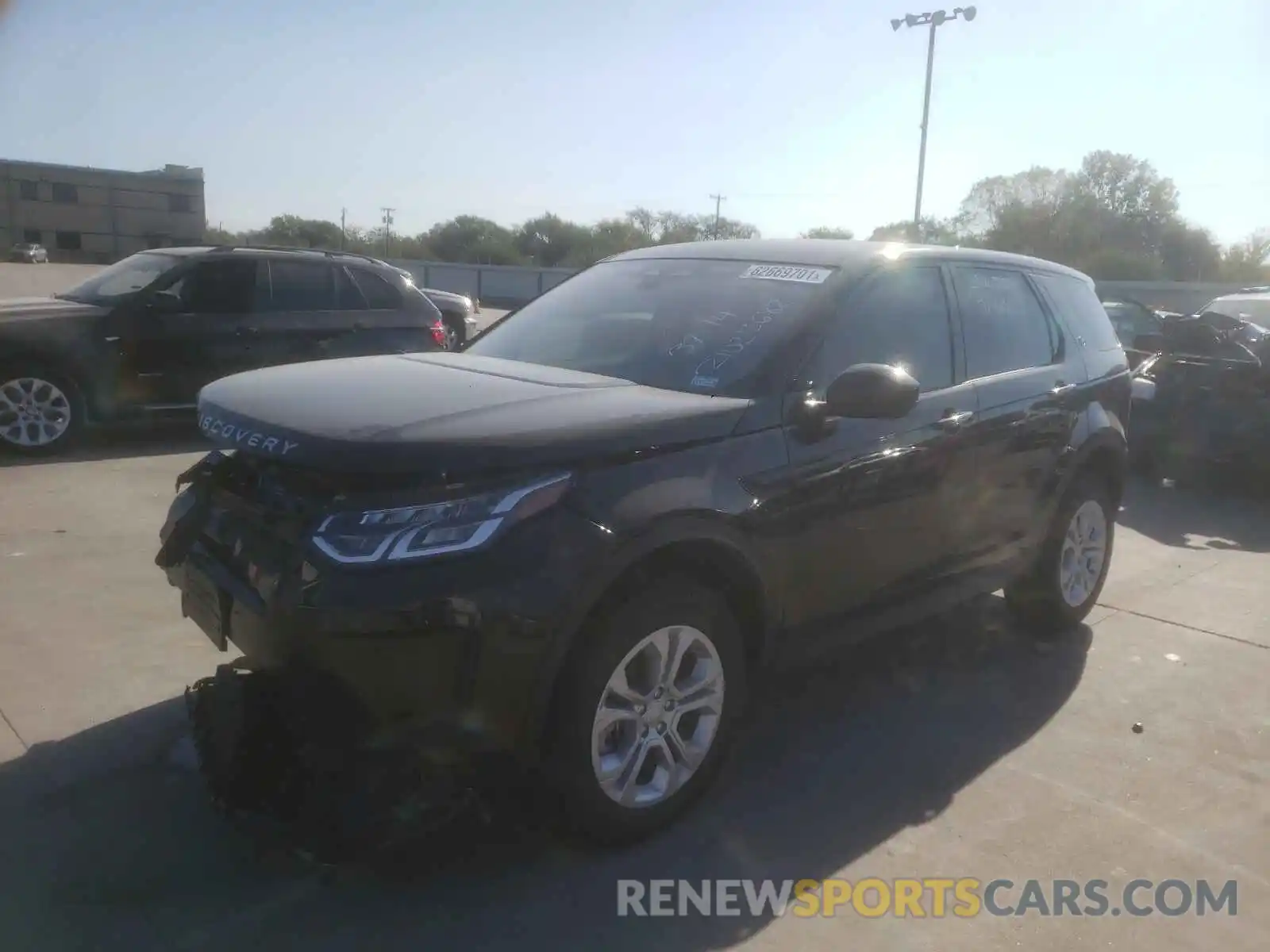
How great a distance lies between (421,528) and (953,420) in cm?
231

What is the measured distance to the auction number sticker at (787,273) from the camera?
12.8ft

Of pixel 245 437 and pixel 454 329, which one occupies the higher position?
pixel 245 437

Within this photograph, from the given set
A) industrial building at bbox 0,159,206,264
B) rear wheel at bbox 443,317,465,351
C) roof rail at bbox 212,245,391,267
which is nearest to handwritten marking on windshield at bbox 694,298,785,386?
roof rail at bbox 212,245,391,267

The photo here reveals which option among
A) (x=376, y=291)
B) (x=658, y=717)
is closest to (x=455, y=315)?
(x=376, y=291)

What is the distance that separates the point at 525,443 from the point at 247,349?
280 inches

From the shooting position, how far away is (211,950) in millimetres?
2613

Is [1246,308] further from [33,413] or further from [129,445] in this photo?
[33,413]

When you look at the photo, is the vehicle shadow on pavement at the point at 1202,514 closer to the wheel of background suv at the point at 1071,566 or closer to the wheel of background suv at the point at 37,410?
the wheel of background suv at the point at 1071,566

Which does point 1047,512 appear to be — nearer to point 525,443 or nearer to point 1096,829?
point 1096,829

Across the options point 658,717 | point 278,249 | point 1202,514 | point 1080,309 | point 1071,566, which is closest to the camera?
point 658,717

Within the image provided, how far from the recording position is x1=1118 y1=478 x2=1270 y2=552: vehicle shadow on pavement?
24.1ft

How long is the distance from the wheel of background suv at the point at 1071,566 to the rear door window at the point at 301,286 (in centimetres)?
686

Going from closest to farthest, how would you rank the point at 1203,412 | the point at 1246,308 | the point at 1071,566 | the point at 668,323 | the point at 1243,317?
the point at 668,323 → the point at 1071,566 → the point at 1203,412 → the point at 1243,317 → the point at 1246,308

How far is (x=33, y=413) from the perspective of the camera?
820 cm
